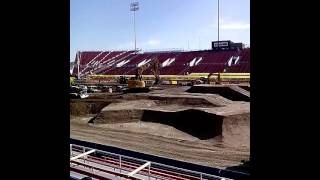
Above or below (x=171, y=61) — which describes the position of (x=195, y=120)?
below

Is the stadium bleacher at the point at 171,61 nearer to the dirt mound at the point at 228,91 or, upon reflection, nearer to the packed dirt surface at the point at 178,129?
the dirt mound at the point at 228,91

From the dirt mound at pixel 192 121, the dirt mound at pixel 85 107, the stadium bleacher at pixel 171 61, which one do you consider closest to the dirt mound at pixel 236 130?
the dirt mound at pixel 192 121

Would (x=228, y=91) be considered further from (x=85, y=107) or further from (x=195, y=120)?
(x=85, y=107)

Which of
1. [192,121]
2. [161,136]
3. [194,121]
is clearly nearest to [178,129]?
[192,121]

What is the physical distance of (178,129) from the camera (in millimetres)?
27609

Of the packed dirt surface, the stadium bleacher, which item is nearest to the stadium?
the packed dirt surface
